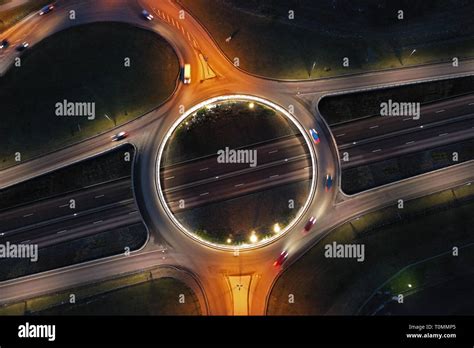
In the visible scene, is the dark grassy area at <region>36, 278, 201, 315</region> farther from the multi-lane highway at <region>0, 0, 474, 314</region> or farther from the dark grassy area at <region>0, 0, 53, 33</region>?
the dark grassy area at <region>0, 0, 53, 33</region>

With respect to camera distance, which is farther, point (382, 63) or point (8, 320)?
point (382, 63)

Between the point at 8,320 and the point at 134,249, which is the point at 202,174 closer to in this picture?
the point at 134,249

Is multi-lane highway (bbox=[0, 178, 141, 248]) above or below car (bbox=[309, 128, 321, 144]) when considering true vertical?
below

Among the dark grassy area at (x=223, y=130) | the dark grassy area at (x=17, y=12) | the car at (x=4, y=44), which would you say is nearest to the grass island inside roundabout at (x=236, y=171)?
the dark grassy area at (x=223, y=130)

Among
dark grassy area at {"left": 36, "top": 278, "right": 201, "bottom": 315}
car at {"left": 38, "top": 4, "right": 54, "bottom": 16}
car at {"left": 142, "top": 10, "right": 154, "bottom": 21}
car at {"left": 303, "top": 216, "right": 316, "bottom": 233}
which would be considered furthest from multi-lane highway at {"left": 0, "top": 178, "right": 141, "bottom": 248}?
car at {"left": 38, "top": 4, "right": 54, "bottom": 16}

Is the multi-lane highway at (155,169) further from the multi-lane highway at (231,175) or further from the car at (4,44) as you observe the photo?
the multi-lane highway at (231,175)

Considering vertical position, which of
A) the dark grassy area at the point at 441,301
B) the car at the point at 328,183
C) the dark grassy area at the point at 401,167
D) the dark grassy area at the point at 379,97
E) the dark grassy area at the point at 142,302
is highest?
the dark grassy area at the point at 379,97

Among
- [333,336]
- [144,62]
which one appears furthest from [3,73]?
[333,336]
